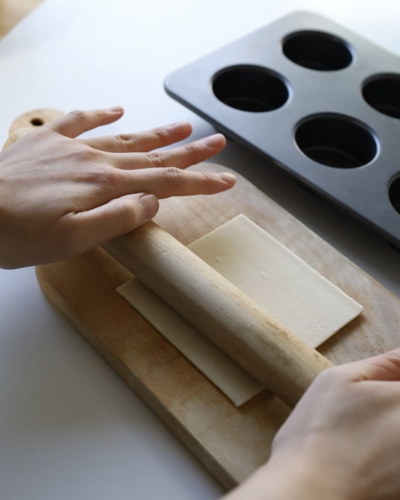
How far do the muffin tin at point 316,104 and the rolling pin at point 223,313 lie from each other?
30cm

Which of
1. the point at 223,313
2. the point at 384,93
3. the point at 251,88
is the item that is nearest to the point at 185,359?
the point at 223,313

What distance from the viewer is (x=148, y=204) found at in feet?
2.70

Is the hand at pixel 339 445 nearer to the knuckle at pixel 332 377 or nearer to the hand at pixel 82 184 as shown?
the knuckle at pixel 332 377

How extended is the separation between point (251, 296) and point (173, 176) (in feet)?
0.78

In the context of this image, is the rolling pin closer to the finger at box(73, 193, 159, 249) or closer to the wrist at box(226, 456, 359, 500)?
the finger at box(73, 193, 159, 249)

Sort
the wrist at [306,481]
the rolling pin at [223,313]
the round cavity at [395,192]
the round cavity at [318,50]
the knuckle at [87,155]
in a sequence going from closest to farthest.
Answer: the wrist at [306,481] → the rolling pin at [223,313] → the knuckle at [87,155] → the round cavity at [395,192] → the round cavity at [318,50]

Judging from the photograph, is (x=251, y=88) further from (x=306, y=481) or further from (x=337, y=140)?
(x=306, y=481)

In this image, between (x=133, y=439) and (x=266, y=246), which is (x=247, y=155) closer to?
(x=266, y=246)

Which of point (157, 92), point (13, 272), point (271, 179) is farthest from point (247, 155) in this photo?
point (13, 272)

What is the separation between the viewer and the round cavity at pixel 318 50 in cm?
129

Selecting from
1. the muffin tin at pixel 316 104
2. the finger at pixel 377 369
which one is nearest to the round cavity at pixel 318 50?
the muffin tin at pixel 316 104

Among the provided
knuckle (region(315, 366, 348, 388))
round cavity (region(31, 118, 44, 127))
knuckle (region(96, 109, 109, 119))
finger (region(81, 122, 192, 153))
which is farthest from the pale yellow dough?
round cavity (region(31, 118, 44, 127))

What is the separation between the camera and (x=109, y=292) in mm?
A: 825

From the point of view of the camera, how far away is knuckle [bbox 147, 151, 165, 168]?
939mm
